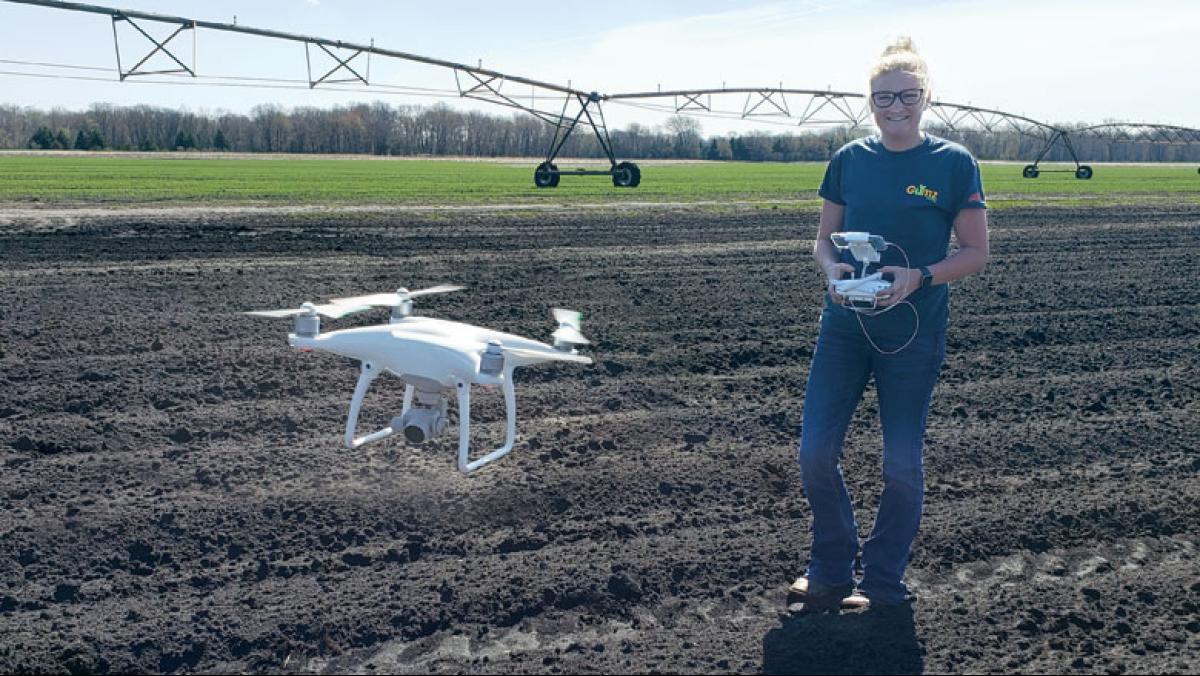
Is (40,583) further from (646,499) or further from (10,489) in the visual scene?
(646,499)

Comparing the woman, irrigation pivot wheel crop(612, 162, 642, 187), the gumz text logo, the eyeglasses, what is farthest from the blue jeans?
irrigation pivot wheel crop(612, 162, 642, 187)

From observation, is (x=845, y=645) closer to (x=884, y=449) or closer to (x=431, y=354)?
(x=884, y=449)

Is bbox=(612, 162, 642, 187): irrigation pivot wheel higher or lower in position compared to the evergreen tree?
lower

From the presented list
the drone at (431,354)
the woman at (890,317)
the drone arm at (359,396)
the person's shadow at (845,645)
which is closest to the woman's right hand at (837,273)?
the woman at (890,317)

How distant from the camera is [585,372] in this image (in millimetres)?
7883

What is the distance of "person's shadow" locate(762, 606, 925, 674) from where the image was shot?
144 inches

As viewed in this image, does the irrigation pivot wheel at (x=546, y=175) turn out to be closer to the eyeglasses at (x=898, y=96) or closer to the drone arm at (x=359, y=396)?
the drone arm at (x=359, y=396)

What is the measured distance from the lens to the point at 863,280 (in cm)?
360

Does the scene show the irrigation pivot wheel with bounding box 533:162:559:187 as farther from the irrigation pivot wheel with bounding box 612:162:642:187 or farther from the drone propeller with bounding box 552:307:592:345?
the drone propeller with bounding box 552:307:592:345

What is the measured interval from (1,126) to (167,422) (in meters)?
114

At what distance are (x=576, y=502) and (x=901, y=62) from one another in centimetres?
282

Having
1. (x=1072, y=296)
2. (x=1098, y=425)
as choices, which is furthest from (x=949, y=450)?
(x=1072, y=296)

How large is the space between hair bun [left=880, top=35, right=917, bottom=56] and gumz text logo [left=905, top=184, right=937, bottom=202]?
521 mm

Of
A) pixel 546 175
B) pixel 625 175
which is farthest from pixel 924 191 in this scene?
pixel 625 175
